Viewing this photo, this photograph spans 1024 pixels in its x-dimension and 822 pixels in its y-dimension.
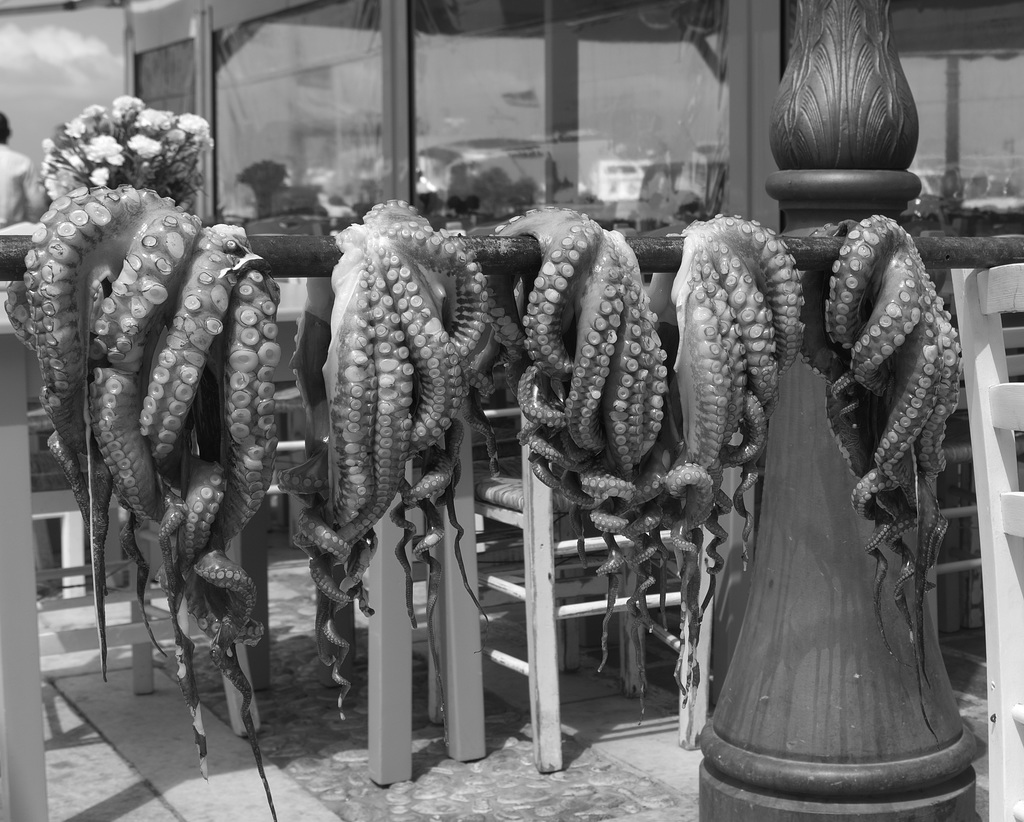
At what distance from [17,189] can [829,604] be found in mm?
4586

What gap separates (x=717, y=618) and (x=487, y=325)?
230 centimetres

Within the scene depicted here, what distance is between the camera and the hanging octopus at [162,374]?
0.77 meters

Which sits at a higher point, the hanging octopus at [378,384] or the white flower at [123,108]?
the white flower at [123,108]

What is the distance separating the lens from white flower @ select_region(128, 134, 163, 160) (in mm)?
3637

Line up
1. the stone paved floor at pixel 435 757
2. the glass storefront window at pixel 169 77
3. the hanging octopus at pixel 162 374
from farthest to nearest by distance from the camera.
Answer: the glass storefront window at pixel 169 77, the stone paved floor at pixel 435 757, the hanging octopus at pixel 162 374

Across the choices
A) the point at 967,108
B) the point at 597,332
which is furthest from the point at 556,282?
the point at 967,108

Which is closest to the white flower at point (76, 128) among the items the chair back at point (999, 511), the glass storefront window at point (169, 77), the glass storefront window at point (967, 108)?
the glass storefront window at point (967, 108)

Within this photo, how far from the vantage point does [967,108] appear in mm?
3123

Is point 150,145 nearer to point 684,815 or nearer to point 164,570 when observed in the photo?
point 684,815

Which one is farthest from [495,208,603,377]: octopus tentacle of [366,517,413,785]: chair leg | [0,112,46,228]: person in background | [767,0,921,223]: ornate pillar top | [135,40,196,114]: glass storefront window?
[135,40,196,114]: glass storefront window

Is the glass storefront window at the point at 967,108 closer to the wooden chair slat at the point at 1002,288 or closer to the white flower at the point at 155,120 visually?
the wooden chair slat at the point at 1002,288

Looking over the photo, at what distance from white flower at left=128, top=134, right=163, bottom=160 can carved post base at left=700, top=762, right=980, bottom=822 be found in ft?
8.77

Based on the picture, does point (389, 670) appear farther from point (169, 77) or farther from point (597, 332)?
point (169, 77)

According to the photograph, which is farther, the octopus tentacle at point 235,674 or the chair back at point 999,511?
the chair back at point 999,511
